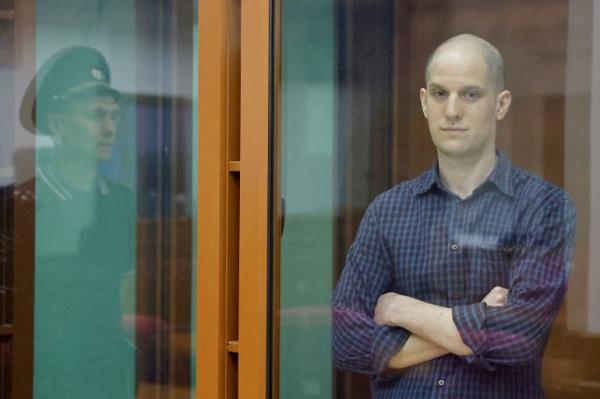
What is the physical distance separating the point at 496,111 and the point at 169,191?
1327 mm

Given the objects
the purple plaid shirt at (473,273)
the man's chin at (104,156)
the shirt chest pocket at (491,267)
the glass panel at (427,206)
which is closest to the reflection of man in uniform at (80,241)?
the man's chin at (104,156)

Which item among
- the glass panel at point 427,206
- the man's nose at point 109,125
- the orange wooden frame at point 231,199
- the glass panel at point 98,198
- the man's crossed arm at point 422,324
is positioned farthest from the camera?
the man's nose at point 109,125

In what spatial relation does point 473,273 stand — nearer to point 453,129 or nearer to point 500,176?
point 500,176

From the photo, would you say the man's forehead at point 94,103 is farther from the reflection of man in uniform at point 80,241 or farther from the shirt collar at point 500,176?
the shirt collar at point 500,176

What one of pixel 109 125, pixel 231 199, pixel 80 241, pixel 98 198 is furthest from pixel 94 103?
pixel 231 199

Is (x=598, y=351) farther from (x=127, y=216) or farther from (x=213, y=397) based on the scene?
(x=127, y=216)

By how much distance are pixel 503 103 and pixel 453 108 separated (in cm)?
14

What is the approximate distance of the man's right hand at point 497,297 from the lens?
2.91 meters

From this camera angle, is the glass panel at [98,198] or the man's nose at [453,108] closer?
the man's nose at [453,108]

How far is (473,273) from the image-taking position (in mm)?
2936

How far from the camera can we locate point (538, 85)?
287 centimetres

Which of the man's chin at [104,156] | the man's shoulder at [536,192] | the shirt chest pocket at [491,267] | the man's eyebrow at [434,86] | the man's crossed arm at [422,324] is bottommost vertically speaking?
the man's crossed arm at [422,324]

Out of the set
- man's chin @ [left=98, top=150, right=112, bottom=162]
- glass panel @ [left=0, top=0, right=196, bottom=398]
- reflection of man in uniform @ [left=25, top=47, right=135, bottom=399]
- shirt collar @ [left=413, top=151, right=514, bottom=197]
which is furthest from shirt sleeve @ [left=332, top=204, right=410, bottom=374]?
man's chin @ [left=98, top=150, right=112, bottom=162]

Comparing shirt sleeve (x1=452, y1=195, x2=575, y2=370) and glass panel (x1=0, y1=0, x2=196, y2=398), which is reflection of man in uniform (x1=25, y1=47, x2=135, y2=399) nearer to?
glass panel (x1=0, y1=0, x2=196, y2=398)
